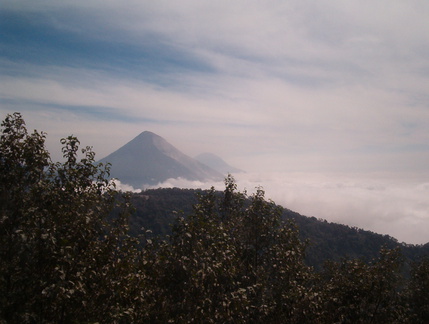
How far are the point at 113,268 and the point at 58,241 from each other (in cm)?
201

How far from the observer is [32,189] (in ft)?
31.9

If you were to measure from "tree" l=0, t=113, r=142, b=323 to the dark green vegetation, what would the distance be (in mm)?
34

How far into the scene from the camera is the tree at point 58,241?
26.2 feet

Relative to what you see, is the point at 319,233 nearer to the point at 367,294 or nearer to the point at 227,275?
the point at 367,294

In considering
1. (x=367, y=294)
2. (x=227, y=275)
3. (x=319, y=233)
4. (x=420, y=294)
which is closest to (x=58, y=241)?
(x=227, y=275)

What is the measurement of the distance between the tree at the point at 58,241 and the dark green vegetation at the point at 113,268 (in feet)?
0.11

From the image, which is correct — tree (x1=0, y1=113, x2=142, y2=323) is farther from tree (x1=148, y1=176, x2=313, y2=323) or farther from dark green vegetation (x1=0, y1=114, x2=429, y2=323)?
tree (x1=148, y1=176, x2=313, y2=323)

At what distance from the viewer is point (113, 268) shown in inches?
372

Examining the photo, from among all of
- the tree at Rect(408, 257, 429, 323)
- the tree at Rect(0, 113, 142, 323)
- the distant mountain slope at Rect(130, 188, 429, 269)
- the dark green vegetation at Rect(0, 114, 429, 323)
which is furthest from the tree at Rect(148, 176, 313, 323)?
the distant mountain slope at Rect(130, 188, 429, 269)

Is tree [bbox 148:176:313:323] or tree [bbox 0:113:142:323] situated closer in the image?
tree [bbox 0:113:142:323]

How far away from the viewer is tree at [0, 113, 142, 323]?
314 inches

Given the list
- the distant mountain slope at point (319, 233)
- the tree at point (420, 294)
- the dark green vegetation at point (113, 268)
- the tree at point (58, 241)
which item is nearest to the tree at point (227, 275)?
the dark green vegetation at point (113, 268)

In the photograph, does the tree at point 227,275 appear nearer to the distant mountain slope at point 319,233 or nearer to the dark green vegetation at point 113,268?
the dark green vegetation at point 113,268

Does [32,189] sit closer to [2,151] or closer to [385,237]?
[2,151]
